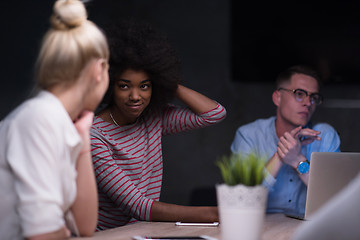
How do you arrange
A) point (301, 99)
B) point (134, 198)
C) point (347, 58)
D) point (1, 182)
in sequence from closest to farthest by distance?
point (1, 182) < point (134, 198) < point (301, 99) < point (347, 58)

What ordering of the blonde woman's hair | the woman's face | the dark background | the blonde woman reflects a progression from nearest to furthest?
the blonde woman → the blonde woman's hair → the woman's face → the dark background

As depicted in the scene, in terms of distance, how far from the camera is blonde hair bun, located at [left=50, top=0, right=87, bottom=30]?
1.38 metres

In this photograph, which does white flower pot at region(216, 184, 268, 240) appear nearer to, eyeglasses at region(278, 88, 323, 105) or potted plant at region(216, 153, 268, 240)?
potted plant at region(216, 153, 268, 240)

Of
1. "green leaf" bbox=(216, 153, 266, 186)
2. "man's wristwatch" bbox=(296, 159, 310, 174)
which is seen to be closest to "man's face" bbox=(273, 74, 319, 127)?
"man's wristwatch" bbox=(296, 159, 310, 174)

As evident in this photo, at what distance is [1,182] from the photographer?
1286 millimetres

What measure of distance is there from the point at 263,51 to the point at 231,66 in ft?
0.96

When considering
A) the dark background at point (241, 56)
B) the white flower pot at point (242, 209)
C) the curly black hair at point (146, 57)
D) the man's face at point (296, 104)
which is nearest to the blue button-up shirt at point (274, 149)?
the man's face at point (296, 104)

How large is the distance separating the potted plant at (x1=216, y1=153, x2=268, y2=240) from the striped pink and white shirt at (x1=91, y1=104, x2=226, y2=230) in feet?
2.22

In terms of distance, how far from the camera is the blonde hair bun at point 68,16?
1.38 meters

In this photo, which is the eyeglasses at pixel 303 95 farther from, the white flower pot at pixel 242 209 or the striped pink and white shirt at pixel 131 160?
the white flower pot at pixel 242 209

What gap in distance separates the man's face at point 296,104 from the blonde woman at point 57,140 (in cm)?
163

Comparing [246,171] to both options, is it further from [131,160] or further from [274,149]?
[274,149]

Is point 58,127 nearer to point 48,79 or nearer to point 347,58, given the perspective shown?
point 48,79

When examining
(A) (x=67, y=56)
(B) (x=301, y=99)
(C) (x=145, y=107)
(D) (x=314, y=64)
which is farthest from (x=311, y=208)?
(D) (x=314, y=64)
